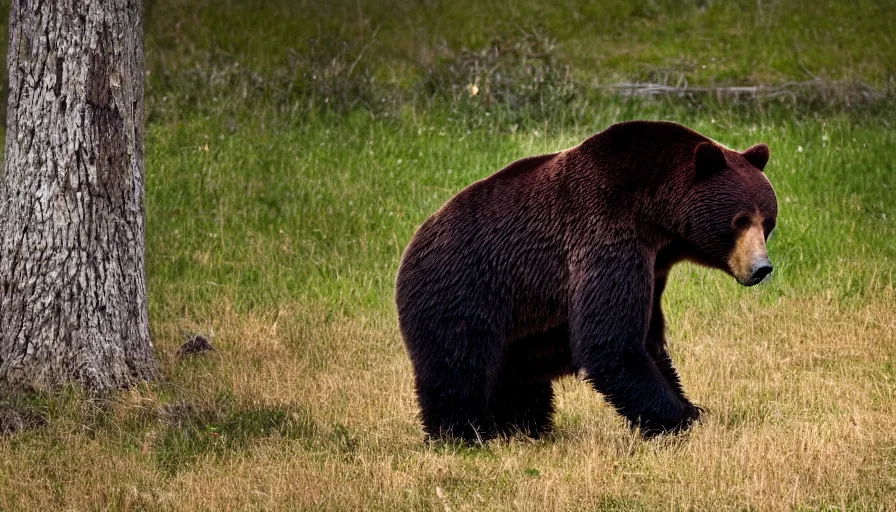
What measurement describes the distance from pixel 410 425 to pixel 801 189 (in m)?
5.72

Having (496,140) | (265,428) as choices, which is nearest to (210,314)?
(265,428)

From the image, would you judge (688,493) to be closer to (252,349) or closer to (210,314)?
(252,349)

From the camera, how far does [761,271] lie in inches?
221

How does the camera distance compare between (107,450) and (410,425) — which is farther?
(410,425)

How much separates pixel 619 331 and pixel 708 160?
93 cm

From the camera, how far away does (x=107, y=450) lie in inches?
245

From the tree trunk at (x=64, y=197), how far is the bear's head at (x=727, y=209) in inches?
133

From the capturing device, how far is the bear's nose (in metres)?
5.60

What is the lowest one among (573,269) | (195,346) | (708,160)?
(195,346)

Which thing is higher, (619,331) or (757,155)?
(757,155)

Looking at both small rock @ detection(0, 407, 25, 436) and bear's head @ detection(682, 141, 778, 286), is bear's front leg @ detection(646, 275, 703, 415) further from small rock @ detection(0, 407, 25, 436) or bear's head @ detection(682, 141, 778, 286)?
small rock @ detection(0, 407, 25, 436)

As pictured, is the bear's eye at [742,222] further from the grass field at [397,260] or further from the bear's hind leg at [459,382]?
the bear's hind leg at [459,382]

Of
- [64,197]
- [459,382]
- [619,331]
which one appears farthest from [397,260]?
[619,331]

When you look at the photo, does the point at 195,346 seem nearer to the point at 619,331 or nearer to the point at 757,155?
the point at 619,331
